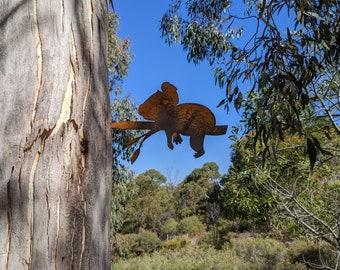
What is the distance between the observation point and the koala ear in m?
0.64

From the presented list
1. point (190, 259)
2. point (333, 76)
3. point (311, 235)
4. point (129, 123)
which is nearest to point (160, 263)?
point (190, 259)

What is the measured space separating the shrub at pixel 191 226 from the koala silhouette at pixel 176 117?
1305 cm

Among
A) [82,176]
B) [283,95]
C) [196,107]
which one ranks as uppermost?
[283,95]

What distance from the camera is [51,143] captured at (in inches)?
19.1

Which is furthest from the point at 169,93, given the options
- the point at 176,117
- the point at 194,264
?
the point at 194,264

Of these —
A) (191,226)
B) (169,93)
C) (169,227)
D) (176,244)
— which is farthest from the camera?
(169,227)

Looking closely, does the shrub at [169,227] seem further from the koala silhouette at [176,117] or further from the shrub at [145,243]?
the koala silhouette at [176,117]

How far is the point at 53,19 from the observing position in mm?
530

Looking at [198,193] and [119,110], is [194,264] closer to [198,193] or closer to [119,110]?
[119,110]

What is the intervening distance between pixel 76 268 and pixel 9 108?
0.64 ft

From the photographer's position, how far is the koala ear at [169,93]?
0.64 m

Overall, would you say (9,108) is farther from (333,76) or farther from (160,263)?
(160,263)

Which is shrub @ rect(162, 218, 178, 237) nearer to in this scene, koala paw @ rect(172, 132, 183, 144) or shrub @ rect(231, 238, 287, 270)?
shrub @ rect(231, 238, 287, 270)

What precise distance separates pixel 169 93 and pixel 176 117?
0.04 meters
